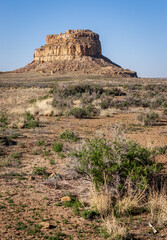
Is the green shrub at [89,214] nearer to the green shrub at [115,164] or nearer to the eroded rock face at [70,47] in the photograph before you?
the green shrub at [115,164]

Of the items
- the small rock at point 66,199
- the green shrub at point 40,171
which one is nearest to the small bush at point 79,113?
the green shrub at point 40,171

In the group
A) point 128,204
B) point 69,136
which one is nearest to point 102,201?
point 128,204

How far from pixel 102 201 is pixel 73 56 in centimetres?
9556

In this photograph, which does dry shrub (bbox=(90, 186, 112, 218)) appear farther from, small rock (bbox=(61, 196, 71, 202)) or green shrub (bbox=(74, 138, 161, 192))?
small rock (bbox=(61, 196, 71, 202))

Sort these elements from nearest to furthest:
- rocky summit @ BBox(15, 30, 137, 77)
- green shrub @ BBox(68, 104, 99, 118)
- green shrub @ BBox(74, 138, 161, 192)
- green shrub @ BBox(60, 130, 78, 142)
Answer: green shrub @ BBox(74, 138, 161, 192), green shrub @ BBox(60, 130, 78, 142), green shrub @ BBox(68, 104, 99, 118), rocky summit @ BBox(15, 30, 137, 77)

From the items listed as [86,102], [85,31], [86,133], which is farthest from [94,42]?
[86,133]

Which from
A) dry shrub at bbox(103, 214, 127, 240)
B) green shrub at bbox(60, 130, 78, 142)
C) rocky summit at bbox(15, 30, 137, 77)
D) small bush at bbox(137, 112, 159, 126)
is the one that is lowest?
dry shrub at bbox(103, 214, 127, 240)

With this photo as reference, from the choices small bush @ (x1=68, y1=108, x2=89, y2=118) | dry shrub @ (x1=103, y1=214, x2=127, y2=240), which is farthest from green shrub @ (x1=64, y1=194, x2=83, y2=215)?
small bush @ (x1=68, y1=108, x2=89, y2=118)

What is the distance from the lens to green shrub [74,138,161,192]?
415 cm

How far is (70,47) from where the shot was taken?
9562cm

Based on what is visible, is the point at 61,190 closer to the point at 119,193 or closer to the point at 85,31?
the point at 119,193

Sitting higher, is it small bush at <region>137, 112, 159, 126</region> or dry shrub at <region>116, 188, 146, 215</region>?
small bush at <region>137, 112, 159, 126</region>

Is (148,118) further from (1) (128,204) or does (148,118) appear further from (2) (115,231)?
(2) (115,231)

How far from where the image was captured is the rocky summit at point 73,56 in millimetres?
84438
